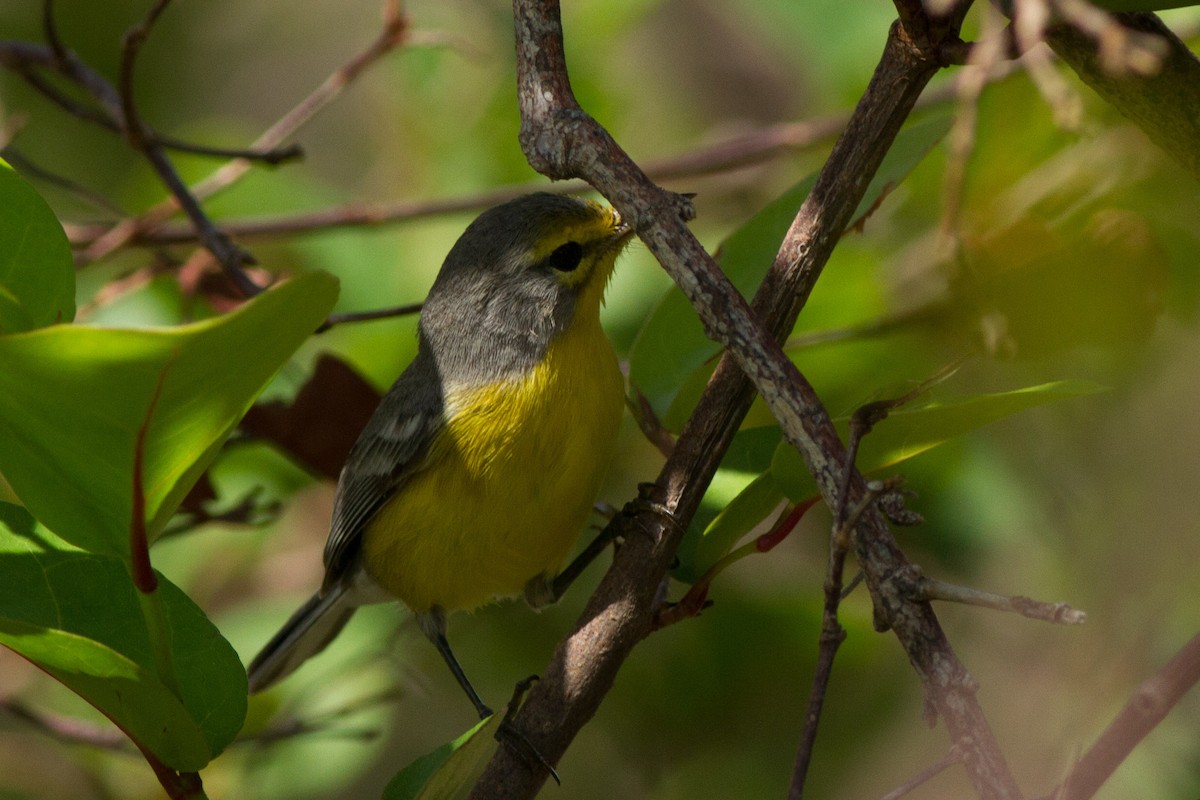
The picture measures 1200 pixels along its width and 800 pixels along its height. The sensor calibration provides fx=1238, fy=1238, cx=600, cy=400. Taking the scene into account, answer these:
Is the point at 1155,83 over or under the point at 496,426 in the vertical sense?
over

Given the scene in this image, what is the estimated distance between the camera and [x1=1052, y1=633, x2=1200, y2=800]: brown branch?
1.02m

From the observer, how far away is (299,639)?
3289 mm

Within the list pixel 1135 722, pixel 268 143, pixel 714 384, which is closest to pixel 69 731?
pixel 268 143

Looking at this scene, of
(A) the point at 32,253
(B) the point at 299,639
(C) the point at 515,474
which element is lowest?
(B) the point at 299,639

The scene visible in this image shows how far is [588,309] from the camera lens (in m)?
2.96

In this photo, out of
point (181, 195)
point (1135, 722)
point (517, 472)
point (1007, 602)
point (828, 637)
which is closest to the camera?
point (1135, 722)

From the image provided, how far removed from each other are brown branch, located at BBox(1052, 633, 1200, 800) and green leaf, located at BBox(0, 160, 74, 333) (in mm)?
1373

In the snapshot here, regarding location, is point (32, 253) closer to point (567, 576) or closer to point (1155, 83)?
point (1155, 83)

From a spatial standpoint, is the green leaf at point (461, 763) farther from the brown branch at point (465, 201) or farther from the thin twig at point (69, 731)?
the brown branch at point (465, 201)

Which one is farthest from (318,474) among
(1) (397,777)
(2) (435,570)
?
(1) (397,777)

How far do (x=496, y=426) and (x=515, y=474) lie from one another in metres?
0.13

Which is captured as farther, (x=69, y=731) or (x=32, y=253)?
(x=69, y=731)

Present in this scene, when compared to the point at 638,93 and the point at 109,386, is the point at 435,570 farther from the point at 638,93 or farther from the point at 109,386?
the point at 638,93

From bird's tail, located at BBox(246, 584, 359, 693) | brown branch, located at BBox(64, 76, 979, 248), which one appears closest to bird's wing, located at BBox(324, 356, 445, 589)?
bird's tail, located at BBox(246, 584, 359, 693)
